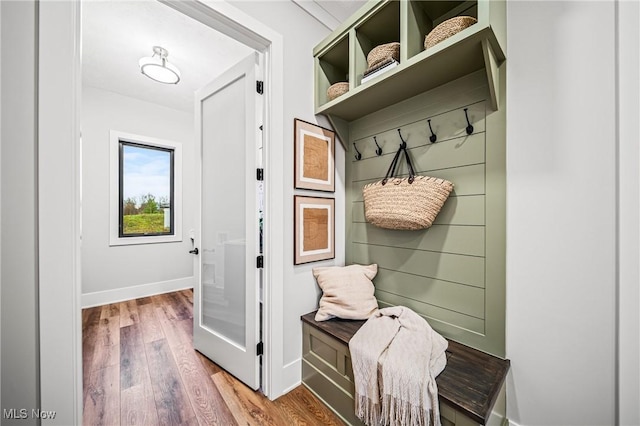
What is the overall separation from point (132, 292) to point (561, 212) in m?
4.38

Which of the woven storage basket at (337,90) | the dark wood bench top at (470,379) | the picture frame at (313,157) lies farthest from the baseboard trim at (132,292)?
the woven storage basket at (337,90)

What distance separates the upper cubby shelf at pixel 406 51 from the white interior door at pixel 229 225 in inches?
21.7

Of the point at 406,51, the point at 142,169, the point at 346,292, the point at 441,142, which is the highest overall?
the point at 406,51

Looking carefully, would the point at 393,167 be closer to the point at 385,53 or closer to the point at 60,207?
the point at 385,53

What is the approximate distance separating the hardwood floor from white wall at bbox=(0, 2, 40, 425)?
30.9 inches

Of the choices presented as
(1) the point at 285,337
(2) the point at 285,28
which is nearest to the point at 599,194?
(1) the point at 285,337

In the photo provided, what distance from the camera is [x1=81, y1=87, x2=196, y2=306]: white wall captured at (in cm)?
313

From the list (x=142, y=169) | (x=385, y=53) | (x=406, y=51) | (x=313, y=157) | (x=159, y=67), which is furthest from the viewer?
(x=142, y=169)

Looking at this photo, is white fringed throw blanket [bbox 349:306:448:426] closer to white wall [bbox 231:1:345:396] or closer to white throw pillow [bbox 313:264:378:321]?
white throw pillow [bbox 313:264:378:321]

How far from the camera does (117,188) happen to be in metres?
3.35

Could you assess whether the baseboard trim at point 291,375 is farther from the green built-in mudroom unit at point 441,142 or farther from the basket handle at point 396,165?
the basket handle at point 396,165

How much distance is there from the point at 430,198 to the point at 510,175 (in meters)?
0.37

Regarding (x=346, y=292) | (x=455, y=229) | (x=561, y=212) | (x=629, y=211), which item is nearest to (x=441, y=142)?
(x=455, y=229)

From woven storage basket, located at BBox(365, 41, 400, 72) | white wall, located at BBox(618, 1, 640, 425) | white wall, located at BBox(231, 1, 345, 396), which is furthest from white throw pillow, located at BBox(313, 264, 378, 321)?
woven storage basket, located at BBox(365, 41, 400, 72)
